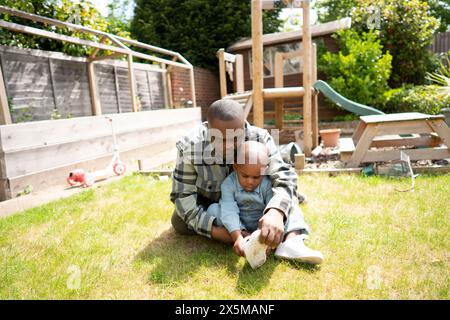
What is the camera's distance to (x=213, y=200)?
8.54 feet

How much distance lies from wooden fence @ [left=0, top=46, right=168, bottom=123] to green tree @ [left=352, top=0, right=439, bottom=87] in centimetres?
813

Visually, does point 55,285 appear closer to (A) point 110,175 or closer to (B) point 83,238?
(B) point 83,238

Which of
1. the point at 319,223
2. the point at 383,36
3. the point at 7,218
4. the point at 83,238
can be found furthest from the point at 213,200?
the point at 383,36

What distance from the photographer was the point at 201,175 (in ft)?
8.16

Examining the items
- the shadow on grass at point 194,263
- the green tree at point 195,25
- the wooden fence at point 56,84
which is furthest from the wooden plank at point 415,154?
the green tree at point 195,25

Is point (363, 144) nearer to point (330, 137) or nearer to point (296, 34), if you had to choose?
point (330, 137)

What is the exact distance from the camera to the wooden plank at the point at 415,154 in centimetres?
436

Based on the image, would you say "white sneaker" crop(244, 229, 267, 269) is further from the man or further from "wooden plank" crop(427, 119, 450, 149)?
"wooden plank" crop(427, 119, 450, 149)

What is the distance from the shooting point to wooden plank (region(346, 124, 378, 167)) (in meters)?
4.45

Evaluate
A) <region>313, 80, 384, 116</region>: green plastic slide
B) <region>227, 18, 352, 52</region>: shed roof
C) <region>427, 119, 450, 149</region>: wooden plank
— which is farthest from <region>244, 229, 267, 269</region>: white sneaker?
<region>227, 18, 352, 52</region>: shed roof

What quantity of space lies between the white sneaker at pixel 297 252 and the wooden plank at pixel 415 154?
9.22ft

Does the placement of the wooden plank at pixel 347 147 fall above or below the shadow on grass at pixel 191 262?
above

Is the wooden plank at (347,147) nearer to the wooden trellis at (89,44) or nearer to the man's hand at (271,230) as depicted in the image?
the man's hand at (271,230)

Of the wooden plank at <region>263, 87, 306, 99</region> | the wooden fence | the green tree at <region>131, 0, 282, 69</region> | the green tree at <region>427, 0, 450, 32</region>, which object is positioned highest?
the green tree at <region>427, 0, 450, 32</region>
